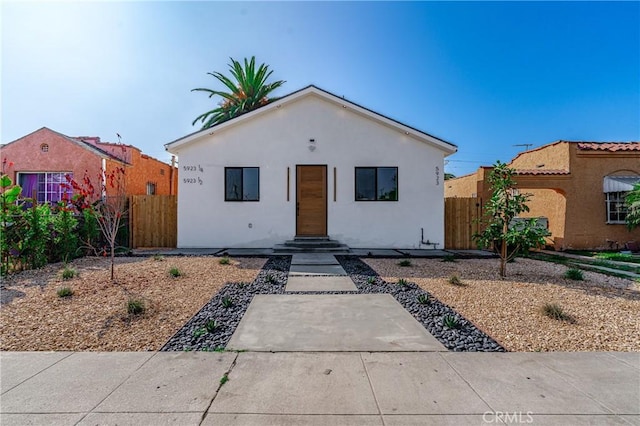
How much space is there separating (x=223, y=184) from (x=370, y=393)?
32.4ft

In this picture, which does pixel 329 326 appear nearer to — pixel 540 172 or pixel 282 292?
pixel 282 292

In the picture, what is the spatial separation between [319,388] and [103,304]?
4093 millimetres

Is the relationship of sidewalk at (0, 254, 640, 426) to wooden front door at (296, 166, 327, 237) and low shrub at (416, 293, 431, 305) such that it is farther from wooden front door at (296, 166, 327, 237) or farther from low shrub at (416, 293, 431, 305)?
wooden front door at (296, 166, 327, 237)

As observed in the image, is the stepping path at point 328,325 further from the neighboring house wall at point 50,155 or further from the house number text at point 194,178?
the neighboring house wall at point 50,155

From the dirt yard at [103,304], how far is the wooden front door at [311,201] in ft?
11.8

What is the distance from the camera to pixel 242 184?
11.3 metres

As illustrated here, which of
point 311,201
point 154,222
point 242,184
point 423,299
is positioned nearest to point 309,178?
point 311,201

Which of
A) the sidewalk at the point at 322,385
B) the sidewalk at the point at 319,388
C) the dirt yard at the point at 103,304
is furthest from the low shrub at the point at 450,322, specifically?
the dirt yard at the point at 103,304

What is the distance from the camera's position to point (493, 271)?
25.5 feet

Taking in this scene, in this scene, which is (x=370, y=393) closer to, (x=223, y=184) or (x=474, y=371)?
(x=474, y=371)

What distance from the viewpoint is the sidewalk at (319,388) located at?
2318 millimetres

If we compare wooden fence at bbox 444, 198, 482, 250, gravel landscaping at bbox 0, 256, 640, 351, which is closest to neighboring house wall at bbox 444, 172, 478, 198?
wooden fence at bbox 444, 198, 482, 250

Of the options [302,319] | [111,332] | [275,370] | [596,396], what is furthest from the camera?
Result: [302,319]

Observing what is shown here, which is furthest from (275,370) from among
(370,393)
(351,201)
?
(351,201)
